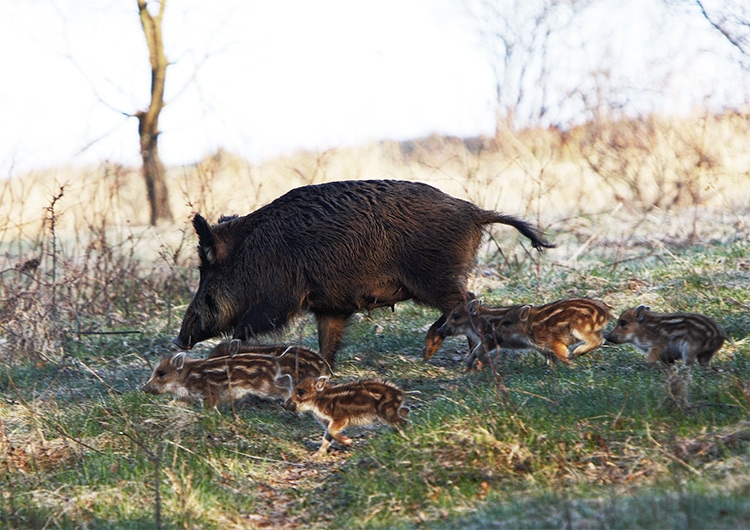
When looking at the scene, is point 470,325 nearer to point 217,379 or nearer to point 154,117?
point 217,379

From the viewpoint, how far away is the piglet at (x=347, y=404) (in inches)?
239

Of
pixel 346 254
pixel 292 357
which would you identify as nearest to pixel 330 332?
pixel 346 254

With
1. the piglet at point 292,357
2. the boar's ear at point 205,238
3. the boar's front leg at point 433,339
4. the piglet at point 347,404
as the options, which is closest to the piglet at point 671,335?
the boar's front leg at point 433,339

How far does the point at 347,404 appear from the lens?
608cm

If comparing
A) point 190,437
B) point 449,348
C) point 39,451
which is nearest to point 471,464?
point 190,437

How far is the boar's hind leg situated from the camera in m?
8.23

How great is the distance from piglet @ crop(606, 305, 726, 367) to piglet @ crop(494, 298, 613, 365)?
212 millimetres

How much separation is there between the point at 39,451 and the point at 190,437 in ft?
3.39

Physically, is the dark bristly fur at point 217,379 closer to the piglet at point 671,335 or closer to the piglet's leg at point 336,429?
the piglet's leg at point 336,429

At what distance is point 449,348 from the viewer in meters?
8.70

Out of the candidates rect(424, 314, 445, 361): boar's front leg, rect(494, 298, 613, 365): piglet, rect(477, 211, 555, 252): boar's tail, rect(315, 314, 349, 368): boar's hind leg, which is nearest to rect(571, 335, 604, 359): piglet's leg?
rect(494, 298, 613, 365): piglet

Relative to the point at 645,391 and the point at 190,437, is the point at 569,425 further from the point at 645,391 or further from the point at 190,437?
the point at 190,437

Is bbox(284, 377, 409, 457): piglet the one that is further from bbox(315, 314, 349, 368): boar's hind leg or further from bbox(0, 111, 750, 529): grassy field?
bbox(315, 314, 349, 368): boar's hind leg

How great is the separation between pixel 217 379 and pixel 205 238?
1.71 m
